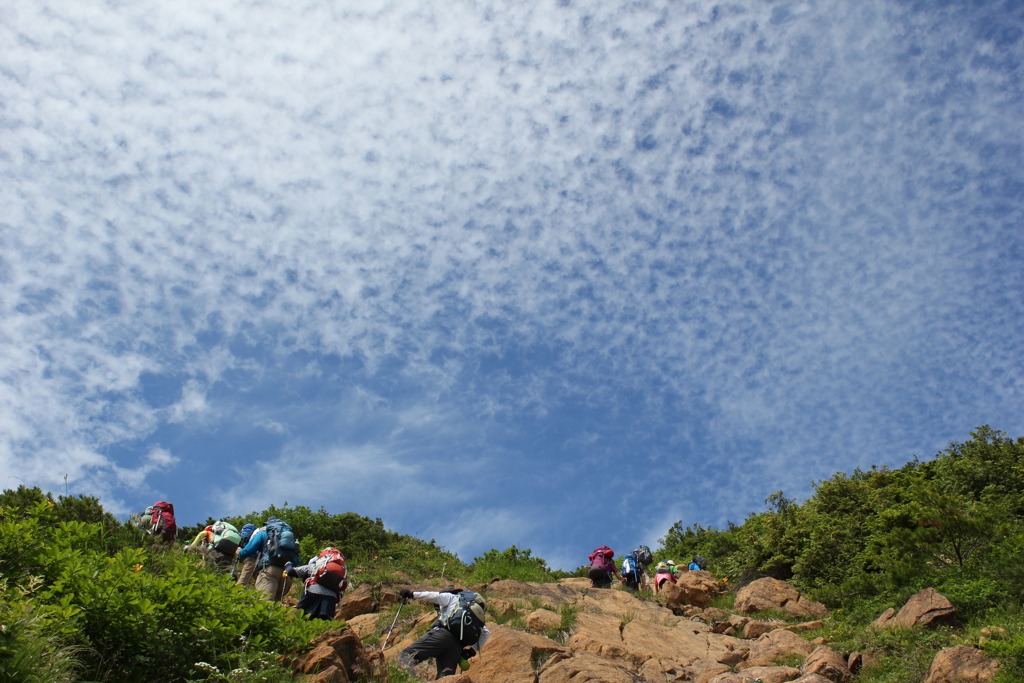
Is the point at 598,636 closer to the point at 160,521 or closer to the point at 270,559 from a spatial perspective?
the point at 270,559

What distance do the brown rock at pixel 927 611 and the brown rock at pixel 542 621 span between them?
206 inches

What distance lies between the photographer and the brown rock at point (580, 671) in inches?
302

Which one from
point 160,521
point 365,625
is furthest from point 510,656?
point 160,521

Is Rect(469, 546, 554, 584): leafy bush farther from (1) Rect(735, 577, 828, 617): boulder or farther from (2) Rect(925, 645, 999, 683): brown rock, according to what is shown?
(2) Rect(925, 645, 999, 683): brown rock

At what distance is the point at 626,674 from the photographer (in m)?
8.17

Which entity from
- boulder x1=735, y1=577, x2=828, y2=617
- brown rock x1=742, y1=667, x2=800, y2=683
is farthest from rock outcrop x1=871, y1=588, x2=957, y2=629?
boulder x1=735, y1=577, x2=828, y2=617

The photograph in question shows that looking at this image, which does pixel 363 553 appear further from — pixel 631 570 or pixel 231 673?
pixel 231 673

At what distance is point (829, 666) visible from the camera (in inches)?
336

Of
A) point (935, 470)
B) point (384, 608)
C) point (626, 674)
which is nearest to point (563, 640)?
point (626, 674)

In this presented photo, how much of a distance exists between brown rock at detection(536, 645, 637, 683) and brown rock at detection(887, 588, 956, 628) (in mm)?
4349

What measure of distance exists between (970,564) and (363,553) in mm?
14439

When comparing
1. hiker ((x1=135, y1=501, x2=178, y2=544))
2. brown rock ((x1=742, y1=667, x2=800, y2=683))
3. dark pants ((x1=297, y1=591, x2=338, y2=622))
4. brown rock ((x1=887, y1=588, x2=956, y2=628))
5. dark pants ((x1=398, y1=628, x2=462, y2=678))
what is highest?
hiker ((x1=135, y1=501, x2=178, y2=544))

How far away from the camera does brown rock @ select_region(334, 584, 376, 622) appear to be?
1195 centimetres

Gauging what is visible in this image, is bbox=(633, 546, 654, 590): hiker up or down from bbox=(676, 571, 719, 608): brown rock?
up
